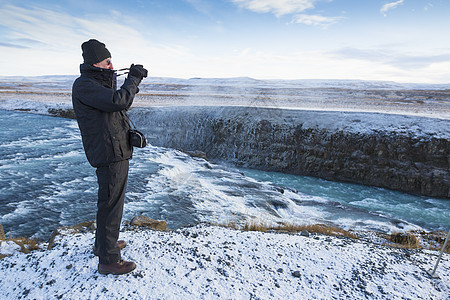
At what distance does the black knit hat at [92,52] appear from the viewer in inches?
121

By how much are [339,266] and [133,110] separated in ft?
80.3

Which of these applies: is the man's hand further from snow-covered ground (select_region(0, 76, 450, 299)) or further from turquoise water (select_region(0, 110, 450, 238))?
turquoise water (select_region(0, 110, 450, 238))

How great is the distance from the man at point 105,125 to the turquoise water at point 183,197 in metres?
4.34

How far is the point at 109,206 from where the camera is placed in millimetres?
3361

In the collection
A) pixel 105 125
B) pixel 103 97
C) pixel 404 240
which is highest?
pixel 103 97

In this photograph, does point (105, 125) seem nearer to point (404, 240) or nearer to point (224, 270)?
point (224, 270)

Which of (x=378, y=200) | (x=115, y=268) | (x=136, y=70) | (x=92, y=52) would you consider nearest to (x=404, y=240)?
(x=115, y=268)

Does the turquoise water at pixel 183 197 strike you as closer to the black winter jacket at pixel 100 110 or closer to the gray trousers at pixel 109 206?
the gray trousers at pixel 109 206

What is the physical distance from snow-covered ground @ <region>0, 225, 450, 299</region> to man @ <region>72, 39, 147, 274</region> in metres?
0.41

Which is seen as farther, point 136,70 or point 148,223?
point 148,223

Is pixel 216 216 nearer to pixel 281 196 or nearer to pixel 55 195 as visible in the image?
pixel 281 196

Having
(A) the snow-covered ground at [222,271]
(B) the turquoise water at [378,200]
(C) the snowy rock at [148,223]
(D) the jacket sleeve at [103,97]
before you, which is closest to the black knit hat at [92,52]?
(D) the jacket sleeve at [103,97]

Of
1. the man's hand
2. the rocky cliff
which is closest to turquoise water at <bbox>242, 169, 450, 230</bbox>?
the rocky cliff

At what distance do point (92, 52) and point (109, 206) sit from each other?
5.85 ft
